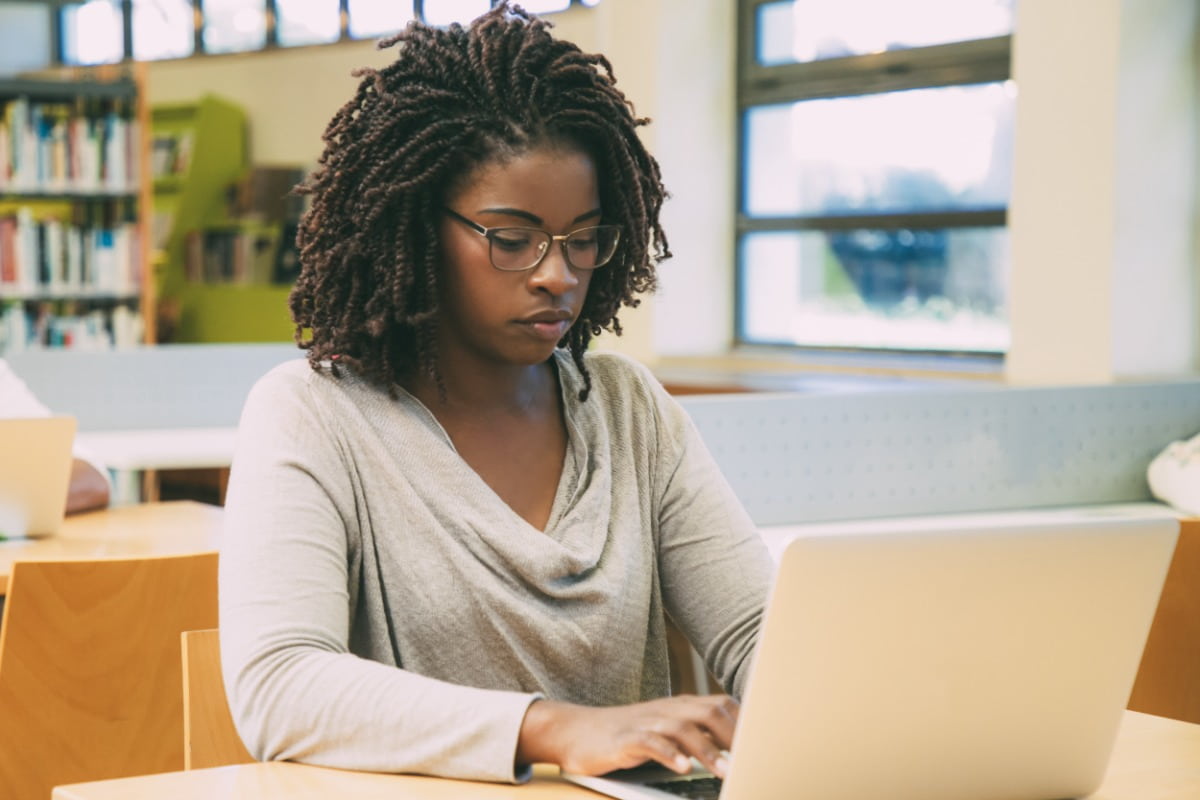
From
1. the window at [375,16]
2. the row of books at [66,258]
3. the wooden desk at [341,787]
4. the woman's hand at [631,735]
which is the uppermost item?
the window at [375,16]

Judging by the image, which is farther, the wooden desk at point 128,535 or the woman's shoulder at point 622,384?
the wooden desk at point 128,535

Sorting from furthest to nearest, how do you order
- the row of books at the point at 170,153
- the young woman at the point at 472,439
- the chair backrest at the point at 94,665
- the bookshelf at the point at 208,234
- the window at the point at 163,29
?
the window at the point at 163,29 → the row of books at the point at 170,153 → the bookshelf at the point at 208,234 → the chair backrest at the point at 94,665 → the young woman at the point at 472,439

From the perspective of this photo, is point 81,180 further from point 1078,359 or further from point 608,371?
point 608,371

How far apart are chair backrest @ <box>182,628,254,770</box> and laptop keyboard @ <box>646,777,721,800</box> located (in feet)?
1.38

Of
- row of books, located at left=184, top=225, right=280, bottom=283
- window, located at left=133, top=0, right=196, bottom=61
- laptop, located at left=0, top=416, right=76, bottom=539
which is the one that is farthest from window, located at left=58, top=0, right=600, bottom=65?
laptop, located at left=0, top=416, right=76, bottom=539

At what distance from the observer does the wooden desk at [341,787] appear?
39.4 inches

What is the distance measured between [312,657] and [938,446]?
84.6 inches

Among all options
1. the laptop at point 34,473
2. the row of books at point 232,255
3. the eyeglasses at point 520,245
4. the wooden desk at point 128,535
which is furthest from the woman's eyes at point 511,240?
the row of books at point 232,255

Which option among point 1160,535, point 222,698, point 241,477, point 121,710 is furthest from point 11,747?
point 1160,535

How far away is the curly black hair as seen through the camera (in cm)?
127

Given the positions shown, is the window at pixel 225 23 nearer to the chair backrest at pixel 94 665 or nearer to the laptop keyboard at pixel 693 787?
the chair backrest at pixel 94 665

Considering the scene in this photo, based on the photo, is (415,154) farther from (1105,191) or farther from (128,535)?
(1105,191)

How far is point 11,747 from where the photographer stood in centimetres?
180

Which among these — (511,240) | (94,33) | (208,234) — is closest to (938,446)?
(511,240)
